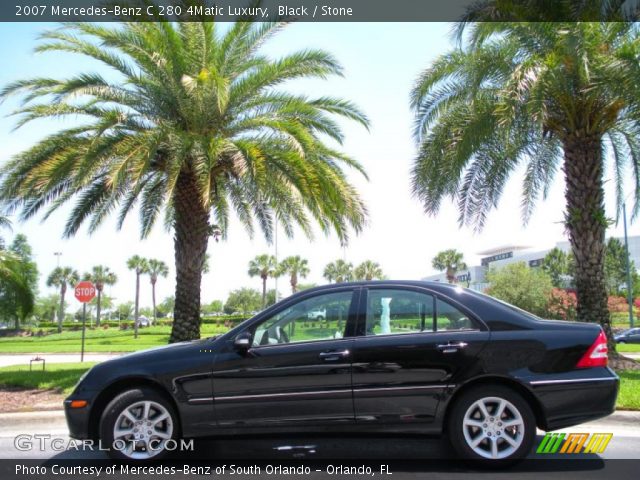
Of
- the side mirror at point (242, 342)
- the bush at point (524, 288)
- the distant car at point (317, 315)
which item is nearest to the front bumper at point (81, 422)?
the side mirror at point (242, 342)

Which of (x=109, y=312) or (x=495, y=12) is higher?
(x=495, y=12)

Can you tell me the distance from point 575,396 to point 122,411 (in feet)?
12.6

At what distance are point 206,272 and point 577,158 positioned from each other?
6842cm

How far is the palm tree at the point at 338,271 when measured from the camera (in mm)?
64956

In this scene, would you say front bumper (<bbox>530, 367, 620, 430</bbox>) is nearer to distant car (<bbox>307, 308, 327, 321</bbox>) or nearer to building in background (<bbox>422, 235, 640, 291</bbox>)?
distant car (<bbox>307, 308, 327, 321</bbox>)

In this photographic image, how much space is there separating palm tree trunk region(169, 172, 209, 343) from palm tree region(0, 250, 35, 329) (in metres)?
5.53

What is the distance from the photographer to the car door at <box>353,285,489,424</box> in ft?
15.8

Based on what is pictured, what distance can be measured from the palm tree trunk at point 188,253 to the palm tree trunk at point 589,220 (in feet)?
26.3

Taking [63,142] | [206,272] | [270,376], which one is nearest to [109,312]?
[206,272]

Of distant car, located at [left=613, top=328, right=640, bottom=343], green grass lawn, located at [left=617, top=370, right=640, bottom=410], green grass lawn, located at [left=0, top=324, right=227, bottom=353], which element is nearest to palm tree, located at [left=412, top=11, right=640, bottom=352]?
green grass lawn, located at [left=617, top=370, right=640, bottom=410]

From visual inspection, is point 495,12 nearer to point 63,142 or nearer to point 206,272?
point 63,142

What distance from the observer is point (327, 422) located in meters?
4.86

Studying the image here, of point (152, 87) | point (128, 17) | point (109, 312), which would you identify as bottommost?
point (109, 312)

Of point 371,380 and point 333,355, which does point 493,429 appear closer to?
point 371,380
